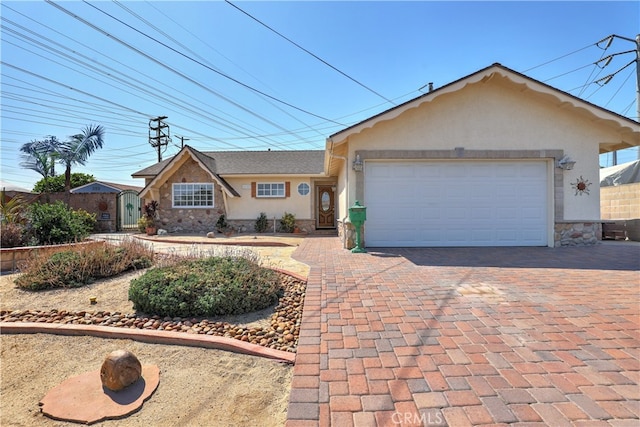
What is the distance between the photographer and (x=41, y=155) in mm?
18109

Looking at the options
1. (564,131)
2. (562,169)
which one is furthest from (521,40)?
(562,169)

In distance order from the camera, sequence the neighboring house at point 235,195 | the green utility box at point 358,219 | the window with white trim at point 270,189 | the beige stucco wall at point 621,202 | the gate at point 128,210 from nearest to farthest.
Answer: the green utility box at point 358,219 → the beige stucco wall at point 621,202 → the neighboring house at point 235,195 → the window with white trim at point 270,189 → the gate at point 128,210

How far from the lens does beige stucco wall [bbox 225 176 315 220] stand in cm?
1498

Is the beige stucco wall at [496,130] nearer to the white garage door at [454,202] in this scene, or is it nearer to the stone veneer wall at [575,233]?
the stone veneer wall at [575,233]

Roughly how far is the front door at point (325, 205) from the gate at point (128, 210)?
10380mm

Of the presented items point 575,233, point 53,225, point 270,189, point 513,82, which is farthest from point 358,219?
point 53,225

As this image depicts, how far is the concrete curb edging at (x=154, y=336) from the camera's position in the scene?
2.80m

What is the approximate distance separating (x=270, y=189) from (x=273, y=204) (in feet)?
2.61

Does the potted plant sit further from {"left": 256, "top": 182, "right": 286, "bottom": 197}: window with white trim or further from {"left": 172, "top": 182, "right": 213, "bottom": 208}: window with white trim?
{"left": 256, "top": 182, "right": 286, "bottom": 197}: window with white trim

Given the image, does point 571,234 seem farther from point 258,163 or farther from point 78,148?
point 78,148

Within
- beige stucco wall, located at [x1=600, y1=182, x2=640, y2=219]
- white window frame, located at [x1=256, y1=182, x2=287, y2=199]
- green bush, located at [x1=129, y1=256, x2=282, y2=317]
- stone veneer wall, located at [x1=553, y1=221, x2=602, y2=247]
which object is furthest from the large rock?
beige stucco wall, located at [x1=600, y1=182, x2=640, y2=219]

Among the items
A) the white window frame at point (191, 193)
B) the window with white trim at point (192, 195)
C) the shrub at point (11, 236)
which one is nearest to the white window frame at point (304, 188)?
the white window frame at point (191, 193)

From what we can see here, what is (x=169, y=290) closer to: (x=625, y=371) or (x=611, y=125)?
(x=625, y=371)

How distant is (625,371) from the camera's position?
2389 mm
